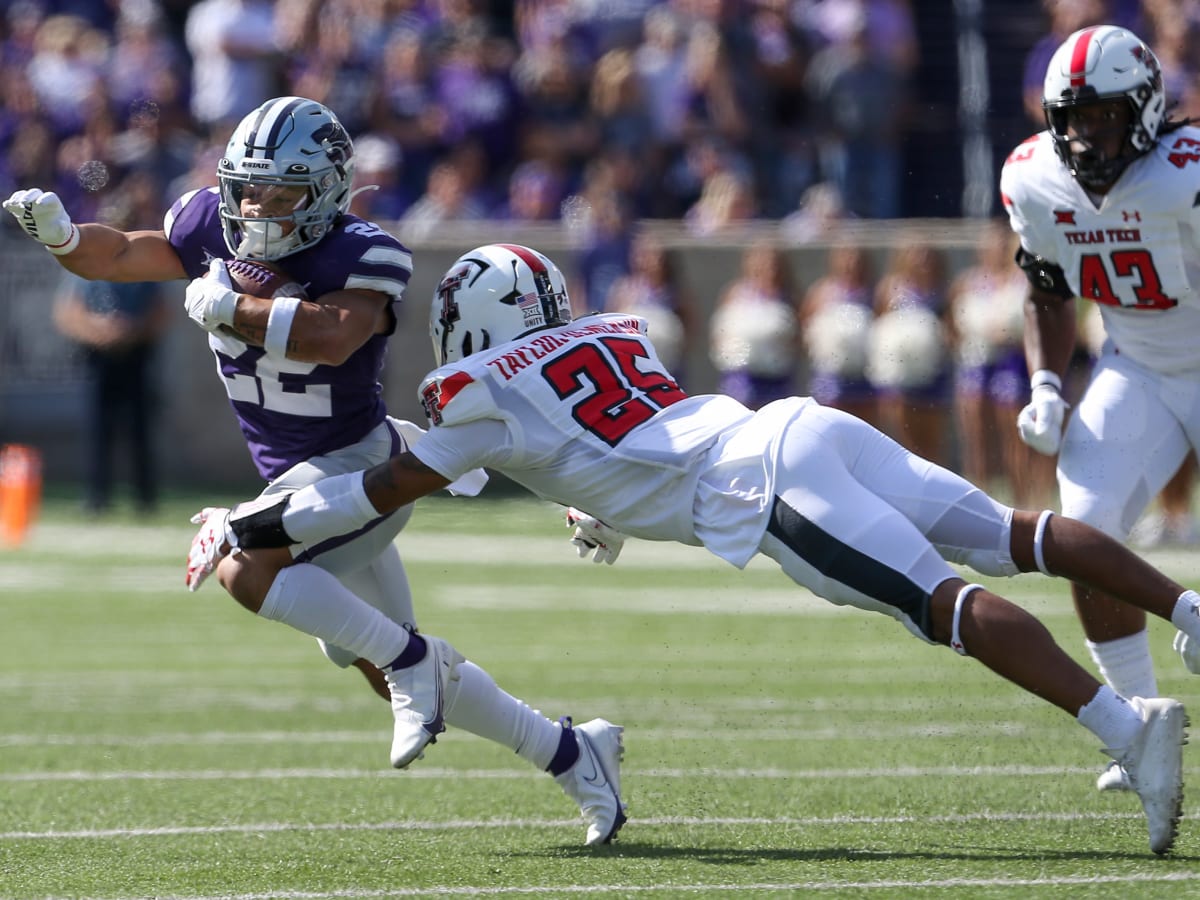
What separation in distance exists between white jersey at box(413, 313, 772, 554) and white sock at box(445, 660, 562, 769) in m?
0.53

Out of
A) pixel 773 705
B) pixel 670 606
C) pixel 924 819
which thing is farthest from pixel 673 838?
pixel 670 606

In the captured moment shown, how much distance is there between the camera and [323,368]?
4.72 m

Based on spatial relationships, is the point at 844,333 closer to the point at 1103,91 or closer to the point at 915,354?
the point at 915,354

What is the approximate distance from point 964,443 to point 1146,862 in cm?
791

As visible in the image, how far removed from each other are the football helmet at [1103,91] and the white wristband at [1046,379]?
0.52 metres

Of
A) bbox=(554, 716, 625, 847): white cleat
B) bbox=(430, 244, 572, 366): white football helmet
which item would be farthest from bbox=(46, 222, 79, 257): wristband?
bbox=(554, 716, 625, 847): white cleat

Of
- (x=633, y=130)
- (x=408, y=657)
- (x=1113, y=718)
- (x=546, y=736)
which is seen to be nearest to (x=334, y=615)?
(x=408, y=657)

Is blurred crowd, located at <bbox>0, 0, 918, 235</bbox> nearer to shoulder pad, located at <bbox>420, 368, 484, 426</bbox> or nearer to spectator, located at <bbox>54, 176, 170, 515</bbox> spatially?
spectator, located at <bbox>54, 176, 170, 515</bbox>

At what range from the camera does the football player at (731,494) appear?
4.00m

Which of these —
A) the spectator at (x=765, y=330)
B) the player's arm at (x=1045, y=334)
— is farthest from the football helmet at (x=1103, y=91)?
the spectator at (x=765, y=330)

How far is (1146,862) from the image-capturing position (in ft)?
13.0

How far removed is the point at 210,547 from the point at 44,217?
95 cm

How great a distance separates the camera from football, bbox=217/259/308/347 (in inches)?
184

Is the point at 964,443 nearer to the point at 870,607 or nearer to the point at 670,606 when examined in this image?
the point at 670,606
